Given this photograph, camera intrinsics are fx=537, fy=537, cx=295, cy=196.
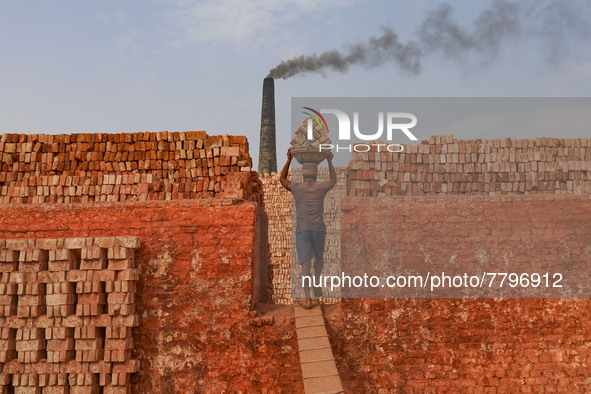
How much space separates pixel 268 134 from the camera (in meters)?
28.7

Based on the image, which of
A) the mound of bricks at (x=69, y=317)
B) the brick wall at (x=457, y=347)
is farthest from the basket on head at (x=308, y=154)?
the mound of bricks at (x=69, y=317)

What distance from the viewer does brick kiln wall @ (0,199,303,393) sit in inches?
276

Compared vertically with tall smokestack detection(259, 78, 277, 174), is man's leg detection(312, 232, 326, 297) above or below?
below

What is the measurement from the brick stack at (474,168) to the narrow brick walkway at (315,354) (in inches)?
107

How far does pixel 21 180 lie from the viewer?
791 centimetres

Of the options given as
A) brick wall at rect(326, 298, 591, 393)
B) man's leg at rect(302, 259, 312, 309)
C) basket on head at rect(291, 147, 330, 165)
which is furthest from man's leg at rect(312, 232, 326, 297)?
basket on head at rect(291, 147, 330, 165)

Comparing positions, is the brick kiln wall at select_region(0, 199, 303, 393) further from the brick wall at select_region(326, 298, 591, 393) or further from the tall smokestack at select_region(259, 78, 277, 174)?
the tall smokestack at select_region(259, 78, 277, 174)

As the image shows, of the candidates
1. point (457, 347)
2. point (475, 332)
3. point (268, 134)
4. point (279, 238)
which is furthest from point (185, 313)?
point (268, 134)

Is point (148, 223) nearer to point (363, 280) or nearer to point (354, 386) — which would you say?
point (363, 280)

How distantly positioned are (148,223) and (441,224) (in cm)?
420

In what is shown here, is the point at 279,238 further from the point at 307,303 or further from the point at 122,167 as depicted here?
the point at 307,303

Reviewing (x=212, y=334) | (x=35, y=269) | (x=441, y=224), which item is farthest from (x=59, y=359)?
(x=441, y=224)

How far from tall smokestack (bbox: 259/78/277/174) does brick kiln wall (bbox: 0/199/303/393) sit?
67.4 ft

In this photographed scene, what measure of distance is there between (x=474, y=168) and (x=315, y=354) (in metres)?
4.53
